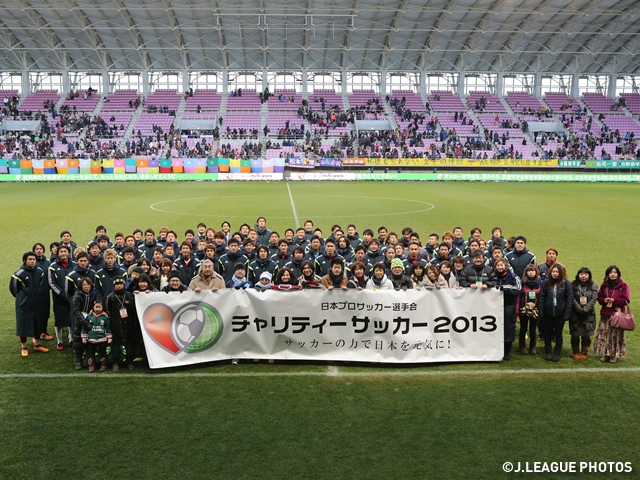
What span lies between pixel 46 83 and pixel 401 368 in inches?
3050

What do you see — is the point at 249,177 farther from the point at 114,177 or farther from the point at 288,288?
the point at 288,288

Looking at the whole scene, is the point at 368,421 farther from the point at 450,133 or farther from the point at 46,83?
the point at 46,83

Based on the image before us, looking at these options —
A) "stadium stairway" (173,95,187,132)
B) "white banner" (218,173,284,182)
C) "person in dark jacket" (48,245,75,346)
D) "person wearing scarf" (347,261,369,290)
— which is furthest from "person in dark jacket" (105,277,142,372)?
"stadium stairway" (173,95,187,132)

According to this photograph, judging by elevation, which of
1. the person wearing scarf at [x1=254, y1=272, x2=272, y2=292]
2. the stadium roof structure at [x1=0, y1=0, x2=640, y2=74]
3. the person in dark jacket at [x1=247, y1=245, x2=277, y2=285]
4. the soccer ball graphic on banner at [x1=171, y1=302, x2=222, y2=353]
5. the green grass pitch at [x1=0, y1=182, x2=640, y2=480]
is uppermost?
the stadium roof structure at [x1=0, y1=0, x2=640, y2=74]

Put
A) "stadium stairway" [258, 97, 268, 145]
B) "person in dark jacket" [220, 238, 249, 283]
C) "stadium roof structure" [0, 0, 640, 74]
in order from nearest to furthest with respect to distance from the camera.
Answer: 1. "person in dark jacket" [220, 238, 249, 283]
2. "stadium roof structure" [0, 0, 640, 74]
3. "stadium stairway" [258, 97, 268, 145]

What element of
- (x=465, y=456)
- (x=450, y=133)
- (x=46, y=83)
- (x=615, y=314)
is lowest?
(x=465, y=456)

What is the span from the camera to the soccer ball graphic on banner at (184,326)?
776 centimetres

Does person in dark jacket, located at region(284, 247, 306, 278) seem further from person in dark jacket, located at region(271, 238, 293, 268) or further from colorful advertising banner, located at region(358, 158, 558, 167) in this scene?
colorful advertising banner, located at region(358, 158, 558, 167)

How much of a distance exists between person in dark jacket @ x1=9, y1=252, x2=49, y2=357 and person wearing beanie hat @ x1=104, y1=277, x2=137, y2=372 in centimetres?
157

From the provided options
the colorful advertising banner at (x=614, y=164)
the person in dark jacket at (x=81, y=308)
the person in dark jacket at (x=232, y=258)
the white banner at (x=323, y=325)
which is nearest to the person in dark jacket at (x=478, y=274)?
the white banner at (x=323, y=325)

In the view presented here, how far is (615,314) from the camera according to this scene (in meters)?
7.82

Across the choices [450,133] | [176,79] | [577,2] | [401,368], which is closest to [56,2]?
[176,79]

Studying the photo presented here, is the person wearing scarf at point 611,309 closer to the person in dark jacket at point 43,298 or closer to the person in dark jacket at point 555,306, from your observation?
the person in dark jacket at point 555,306

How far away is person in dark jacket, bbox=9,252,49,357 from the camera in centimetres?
847
